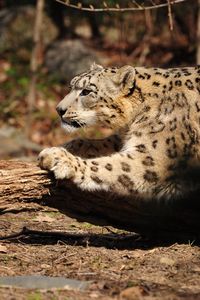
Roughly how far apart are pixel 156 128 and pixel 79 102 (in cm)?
103

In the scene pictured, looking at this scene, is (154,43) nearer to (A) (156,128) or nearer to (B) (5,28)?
(B) (5,28)

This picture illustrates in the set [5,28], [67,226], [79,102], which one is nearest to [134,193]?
[79,102]

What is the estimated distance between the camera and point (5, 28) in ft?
75.7

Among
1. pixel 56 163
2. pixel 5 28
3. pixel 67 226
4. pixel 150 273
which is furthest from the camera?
pixel 5 28

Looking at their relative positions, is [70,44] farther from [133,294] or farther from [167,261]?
[133,294]

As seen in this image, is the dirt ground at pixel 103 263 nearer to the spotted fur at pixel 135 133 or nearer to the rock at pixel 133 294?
the rock at pixel 133 294

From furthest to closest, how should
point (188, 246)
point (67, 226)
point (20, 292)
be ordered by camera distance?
point (67, 226) < point (188, 246) < point (20, 292)

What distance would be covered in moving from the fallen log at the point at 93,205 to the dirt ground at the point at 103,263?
247 mm

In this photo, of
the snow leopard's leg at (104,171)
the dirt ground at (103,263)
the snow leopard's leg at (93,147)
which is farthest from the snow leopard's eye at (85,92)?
the dirt ground at (103,263)

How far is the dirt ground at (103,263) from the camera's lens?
232 inches

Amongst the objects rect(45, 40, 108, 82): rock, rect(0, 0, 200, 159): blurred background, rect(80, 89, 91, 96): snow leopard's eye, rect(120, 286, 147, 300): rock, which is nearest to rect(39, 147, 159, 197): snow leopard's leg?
rect(80, 89, 91, 96): snow leopard's eye

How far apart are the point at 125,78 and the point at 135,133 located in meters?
0.76

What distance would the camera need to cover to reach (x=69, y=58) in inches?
880

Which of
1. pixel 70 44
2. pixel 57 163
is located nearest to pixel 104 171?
pixel 57 163
